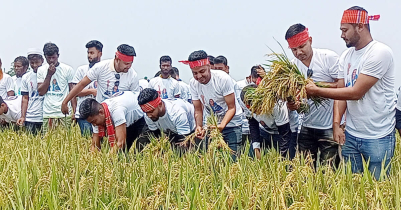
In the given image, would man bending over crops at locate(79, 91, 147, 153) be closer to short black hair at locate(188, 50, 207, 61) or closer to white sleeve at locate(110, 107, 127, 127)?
white sleeve at locate(110, 107, 127, 127)

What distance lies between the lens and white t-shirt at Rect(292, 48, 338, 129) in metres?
3.36

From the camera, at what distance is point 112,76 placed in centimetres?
460

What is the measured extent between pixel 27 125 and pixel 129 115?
2.20 m

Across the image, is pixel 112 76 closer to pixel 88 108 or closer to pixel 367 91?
pixel 88 108

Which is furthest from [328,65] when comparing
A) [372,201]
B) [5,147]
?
[5,147]

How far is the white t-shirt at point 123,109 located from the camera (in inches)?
151

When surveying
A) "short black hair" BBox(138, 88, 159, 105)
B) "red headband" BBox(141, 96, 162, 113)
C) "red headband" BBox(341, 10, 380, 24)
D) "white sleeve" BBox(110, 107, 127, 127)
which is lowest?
"white sleeve" BBox(110, 107, 127, 127)

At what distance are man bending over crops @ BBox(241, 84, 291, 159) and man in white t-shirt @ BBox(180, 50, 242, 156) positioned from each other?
146mm

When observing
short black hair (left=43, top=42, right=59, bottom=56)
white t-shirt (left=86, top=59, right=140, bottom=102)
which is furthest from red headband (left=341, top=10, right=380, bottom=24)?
short black hair (left=43, top=42, right=59, bottom=56)

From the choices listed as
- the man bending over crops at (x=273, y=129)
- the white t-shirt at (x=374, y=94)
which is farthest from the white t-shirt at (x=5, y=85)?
the white t-shirt at (x=374, y=94)

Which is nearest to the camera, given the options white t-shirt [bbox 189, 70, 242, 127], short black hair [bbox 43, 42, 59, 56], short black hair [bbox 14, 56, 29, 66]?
white t-shirt [bbox 189, 70, 242, 127]

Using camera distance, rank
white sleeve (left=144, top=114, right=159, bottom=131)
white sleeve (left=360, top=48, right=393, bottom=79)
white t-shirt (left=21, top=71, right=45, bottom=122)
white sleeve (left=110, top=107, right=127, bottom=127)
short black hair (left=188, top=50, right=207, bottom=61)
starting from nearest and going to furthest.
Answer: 1. white sleeve (left=360, top=48, right=393, bottom=79)
2. white sleeve (left=110, top=107, right=127, bottom=127)
3. short black hair (left=188, top=50, right=207, bottom=61)
4. white sleeve (left=144, top=114, right=159, bottom=131)
5. white t-shirt (left=21, top=71, right=45, bottom=122)

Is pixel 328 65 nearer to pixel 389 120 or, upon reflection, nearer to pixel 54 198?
pixel 389 120

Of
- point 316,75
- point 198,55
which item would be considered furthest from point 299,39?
point 198,55
